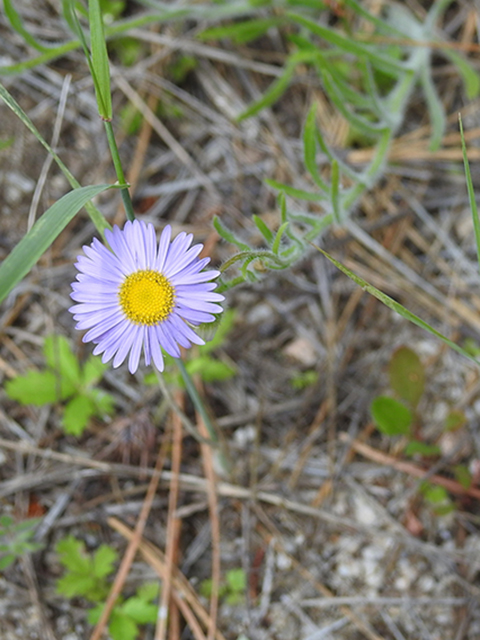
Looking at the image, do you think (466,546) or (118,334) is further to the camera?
(466,546)

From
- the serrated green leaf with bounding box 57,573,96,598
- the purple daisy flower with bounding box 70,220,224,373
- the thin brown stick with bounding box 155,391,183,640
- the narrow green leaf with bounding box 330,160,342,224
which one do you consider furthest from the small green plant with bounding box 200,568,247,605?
the narrow green leaf with bounding box 330,160,342,224

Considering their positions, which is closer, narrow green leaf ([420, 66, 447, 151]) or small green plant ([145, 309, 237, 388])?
small green plant ([145, 309, 237, 388])

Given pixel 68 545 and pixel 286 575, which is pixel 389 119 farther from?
pixel 68 545

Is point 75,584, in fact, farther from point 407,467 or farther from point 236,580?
point 407,467

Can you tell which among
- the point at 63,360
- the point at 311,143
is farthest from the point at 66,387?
the point at 311,143

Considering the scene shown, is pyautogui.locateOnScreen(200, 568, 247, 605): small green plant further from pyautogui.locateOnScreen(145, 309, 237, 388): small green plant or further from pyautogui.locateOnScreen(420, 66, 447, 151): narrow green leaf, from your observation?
pyautogui.locateOnScreen(420, 66, 447, 151): narrow green leaf

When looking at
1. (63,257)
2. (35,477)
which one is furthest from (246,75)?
(35,477)
